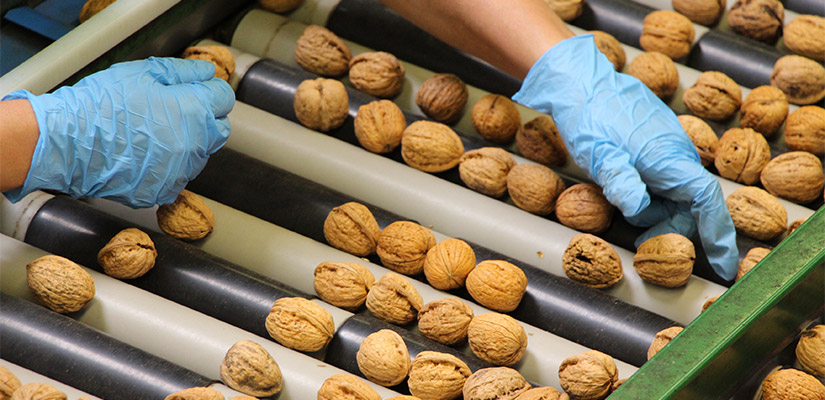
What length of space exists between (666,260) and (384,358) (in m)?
0.75

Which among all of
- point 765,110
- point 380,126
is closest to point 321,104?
point 380,126

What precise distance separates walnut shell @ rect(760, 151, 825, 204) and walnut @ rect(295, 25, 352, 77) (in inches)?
52.3

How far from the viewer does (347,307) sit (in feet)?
6.85

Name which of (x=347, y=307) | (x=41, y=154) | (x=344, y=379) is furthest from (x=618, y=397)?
(x=41, y=154)

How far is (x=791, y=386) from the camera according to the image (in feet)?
5.88

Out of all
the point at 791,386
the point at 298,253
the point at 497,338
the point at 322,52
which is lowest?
the point at 791,386

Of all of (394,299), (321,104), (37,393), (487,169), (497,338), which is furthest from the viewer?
(321,104)

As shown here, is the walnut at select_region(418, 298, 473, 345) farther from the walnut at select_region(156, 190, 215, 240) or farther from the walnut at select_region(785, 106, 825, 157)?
the walnut at select_region(785, 106, 825, 157)

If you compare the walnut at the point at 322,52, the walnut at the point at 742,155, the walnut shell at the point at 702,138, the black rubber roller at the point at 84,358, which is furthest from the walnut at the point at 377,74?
the black rubber roller at the point at 84,358

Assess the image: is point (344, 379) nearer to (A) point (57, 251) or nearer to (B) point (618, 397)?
(B) point (618, 397)

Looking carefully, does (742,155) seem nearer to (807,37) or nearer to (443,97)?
(807,37)

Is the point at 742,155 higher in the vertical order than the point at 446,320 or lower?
higher

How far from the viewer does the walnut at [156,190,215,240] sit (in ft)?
7.17

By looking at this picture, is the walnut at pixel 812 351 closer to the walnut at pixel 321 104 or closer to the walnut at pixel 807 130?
the walnut at pixel 807 130
